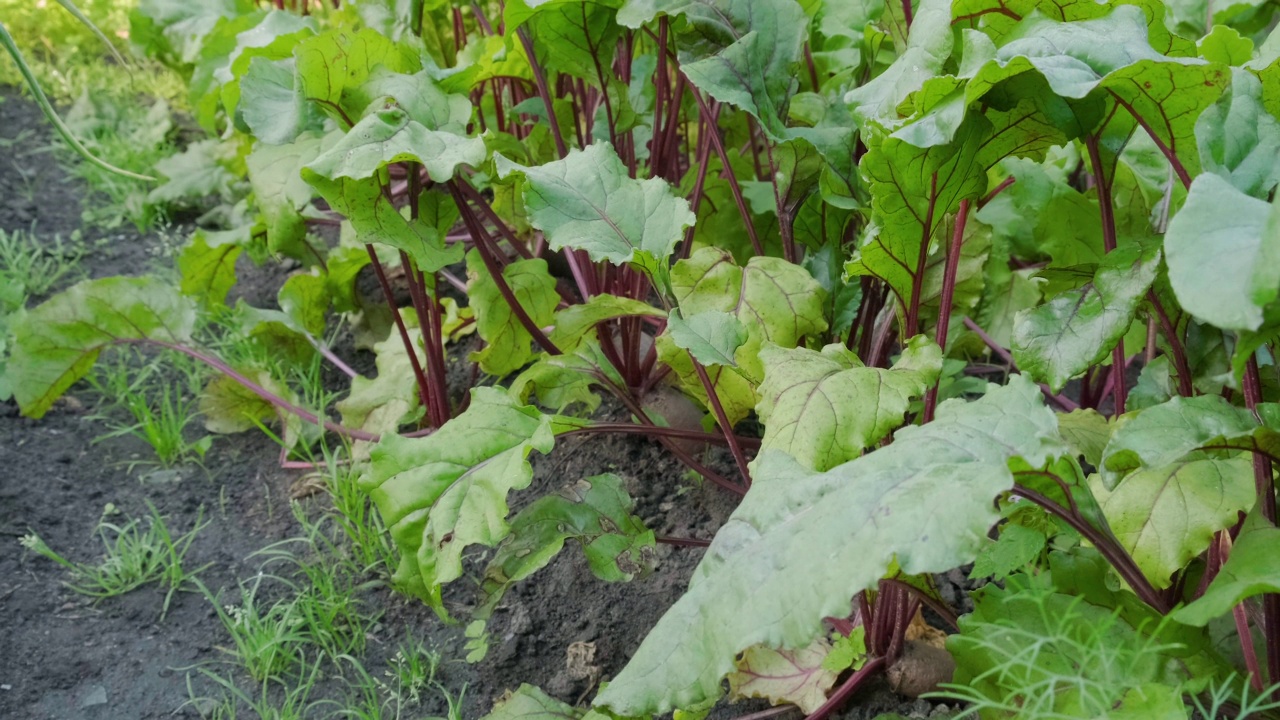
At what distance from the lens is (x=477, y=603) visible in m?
1.69

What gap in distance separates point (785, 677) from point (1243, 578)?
0.59m

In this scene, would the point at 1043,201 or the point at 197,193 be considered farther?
the point at 197,193

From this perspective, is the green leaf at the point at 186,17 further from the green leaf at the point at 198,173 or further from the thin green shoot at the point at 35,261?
the thin green shoot at the point at 35,261

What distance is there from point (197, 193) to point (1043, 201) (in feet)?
7.03

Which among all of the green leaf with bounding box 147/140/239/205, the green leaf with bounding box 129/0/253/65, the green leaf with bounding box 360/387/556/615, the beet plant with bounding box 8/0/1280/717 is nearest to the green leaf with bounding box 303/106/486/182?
the beet plant with bounding box 8/0/1280/717

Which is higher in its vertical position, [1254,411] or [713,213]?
[1254,411]

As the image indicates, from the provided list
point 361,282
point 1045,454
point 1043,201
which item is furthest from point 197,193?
point 1045,454

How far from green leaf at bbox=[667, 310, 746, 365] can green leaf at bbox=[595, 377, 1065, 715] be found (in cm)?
29

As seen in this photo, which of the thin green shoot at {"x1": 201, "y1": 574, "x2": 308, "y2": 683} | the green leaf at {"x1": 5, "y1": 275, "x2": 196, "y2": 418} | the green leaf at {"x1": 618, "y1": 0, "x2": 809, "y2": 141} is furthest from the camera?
the green leaf at {"x1": 5, "y1": 275, "x2": 196, "y2": 418}

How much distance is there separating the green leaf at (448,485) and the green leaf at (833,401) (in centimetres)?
30

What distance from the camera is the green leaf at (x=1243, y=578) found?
0.94 metres

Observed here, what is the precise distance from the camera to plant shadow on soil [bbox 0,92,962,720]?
1566 millimetres

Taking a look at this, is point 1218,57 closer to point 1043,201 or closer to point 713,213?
point 1043,201

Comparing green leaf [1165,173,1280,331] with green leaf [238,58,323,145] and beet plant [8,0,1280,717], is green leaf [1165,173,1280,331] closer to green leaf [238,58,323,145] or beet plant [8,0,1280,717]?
beet plant [8,0,1280,717]
